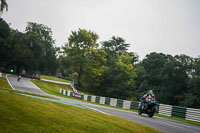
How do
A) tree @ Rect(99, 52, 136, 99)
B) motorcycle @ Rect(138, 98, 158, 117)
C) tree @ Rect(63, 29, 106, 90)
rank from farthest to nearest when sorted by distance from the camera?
tree @ Rect(63, 29, 106, 90) → tree @ Rect(99, 52, 136, 99) → motorcycle @ Rect(138, 98, 158, 117)

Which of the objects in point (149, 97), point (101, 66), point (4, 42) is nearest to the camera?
point (149, 97)

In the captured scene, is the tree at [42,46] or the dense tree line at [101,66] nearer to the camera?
the dense tree line at [101,66]

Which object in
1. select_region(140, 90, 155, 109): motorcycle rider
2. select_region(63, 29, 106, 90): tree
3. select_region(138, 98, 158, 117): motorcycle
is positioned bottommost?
select_region(138, 98, 158, 117): motorcycle

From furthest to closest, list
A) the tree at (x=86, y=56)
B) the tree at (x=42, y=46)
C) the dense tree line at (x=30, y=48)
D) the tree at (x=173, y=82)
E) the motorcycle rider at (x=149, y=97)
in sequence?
the tree at (x=42, y=46), the dense tree line at (x=30, y=48), the tree at (x=86, y=56), the tree at (x=173, y=82), the motorcycle rider at (x=149, y=97)

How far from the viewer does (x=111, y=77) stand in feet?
184

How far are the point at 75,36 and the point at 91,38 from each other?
442 cm

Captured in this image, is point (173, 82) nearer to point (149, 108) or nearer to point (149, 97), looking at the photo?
point (149, 97)

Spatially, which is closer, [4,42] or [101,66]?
[4,42]

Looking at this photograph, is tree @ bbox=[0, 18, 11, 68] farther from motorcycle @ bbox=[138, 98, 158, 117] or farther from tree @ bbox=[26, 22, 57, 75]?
motorcycle @ bbox=[138, 98, 158, 117]

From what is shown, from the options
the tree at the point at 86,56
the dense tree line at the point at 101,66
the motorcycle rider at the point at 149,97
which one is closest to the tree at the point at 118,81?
the dense tree line at the point at 101,66

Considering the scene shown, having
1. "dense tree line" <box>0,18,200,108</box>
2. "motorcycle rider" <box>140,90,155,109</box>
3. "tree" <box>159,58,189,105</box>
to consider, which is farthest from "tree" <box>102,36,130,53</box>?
"motorcycle rider" <box>140,90,155,109</box>

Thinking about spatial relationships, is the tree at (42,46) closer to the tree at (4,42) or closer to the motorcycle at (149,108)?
the tree at (4,42)

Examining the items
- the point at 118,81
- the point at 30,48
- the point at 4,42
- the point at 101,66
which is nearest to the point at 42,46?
the point at 30,48

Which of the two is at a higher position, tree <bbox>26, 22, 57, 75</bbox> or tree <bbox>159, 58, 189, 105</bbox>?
tree <bbox>26, 22, 57, 75</bbox>
